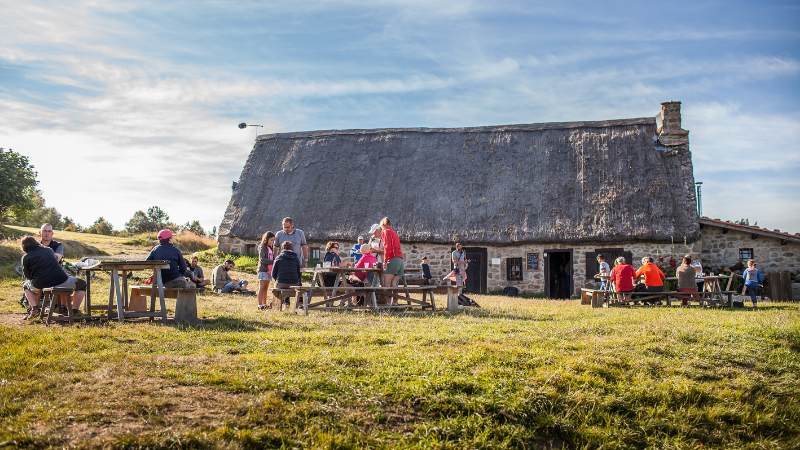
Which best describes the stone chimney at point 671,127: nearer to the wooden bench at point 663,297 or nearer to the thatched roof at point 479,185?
the thatched roof at point 479,185

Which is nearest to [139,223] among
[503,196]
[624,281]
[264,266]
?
[503,196]

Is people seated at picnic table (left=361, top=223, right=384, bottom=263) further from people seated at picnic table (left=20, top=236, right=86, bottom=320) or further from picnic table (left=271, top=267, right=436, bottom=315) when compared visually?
people seated at picnic table (left=20, top=236, right=86, bottom=320)

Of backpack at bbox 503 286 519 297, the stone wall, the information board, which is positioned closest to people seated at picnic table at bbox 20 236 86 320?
backpack at bbox 503 286 519 297

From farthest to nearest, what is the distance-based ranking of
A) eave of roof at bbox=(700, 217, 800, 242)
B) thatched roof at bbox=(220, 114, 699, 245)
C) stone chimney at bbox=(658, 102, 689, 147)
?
stone chimney at bbox=(658, 102, 689, 147) < thatched roof at bbox=(220, 114, 699, 245) < eave of roof at bbox=(700, 217, 800, 242)

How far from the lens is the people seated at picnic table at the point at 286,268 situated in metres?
9.10

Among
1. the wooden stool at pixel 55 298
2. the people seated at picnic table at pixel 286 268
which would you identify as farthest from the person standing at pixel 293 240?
the wooden stool at pixel 55 298

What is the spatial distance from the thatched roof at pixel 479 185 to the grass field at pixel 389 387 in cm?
1021

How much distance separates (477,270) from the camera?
17781 mm

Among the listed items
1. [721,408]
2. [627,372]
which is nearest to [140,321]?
[627,372]

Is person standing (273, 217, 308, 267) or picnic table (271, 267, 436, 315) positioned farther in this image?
person standing (273, 217, 308, 267)

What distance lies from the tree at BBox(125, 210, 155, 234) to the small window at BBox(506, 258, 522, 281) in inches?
1012

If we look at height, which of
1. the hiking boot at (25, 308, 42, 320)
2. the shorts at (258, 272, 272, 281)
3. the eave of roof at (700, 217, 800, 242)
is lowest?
the hiking boot at (25, 308, 42, 320)

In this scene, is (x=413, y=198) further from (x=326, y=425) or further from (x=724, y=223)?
(x=326, y=425)

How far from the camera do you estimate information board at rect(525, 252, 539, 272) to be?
17.3 metres
